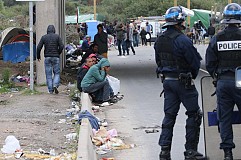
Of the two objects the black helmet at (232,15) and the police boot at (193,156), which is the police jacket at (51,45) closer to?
the police boot at (193,156)

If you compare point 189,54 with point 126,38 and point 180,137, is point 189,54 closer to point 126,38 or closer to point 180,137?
point 180,137

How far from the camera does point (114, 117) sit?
13.3 m

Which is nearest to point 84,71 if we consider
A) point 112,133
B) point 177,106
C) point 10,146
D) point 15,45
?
point 112,133

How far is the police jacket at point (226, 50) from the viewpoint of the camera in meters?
7.79

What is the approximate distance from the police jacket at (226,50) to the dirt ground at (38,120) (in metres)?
2.49

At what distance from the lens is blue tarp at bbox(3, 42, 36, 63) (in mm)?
22875

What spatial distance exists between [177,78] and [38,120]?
475 centimetres

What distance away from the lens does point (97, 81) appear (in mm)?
15133

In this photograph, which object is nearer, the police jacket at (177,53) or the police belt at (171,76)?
the police jacket at (177,53)

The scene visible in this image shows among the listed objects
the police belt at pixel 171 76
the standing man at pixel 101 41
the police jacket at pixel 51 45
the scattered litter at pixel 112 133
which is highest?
the police belt at pixel 171 76

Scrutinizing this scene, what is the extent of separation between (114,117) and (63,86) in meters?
5.93

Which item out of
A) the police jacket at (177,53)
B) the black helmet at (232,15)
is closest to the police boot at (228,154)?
the police jacket at (177,53)

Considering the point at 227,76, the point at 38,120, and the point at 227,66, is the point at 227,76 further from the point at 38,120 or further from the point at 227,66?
the point at 38,120

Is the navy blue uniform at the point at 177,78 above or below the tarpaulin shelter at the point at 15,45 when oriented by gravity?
above
